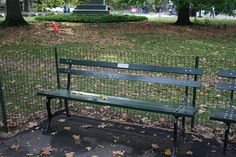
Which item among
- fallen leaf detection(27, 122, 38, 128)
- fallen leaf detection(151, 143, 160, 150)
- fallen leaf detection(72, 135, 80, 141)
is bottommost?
fallen leaf detection(151, 143, 160, 150)

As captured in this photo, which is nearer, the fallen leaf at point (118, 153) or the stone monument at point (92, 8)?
the fallen leaf at point (118, 153)

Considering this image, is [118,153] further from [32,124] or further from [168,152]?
[32,124]

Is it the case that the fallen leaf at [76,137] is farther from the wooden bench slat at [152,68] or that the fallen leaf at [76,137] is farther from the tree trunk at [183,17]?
the tree trunk at [183,17]

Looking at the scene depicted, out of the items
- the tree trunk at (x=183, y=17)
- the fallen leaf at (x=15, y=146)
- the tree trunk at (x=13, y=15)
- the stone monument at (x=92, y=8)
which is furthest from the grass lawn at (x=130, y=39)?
the stone monument at (x=92, y=8)

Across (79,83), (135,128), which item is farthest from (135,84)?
(135,128)

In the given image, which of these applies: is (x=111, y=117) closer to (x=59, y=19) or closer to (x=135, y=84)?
(x=135, y=84)

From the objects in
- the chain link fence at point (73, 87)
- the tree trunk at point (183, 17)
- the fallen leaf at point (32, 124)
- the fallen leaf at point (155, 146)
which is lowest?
the fallen leaf at point (155, 146)

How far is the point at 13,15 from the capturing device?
1827cm

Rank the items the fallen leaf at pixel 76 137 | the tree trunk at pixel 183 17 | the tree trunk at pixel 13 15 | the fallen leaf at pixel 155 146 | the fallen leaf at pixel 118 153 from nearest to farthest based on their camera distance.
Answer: the fallen leaf at pixel 118 153 → the fallen leaf at pixel 155 146 → the fallen leaf at pixel 76 137 → the tree trunk at pixel 13 15 → the tree trunk at pixel 183 17

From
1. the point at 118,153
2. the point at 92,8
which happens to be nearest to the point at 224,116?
the point at 118,153

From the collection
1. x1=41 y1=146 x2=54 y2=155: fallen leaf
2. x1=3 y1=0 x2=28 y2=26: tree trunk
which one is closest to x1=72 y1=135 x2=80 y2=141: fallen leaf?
x1=41 y1=146 x2=54 y2=155: fallen leaf

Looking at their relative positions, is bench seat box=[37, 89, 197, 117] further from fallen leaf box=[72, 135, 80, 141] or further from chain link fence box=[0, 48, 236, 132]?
chain link fence box=[0, 48, 236, 132]

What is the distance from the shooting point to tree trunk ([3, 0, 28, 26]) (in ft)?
59.1

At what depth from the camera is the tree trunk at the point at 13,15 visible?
18016 millimetres
